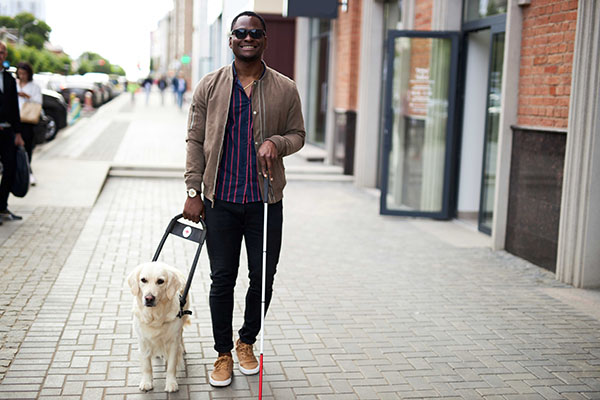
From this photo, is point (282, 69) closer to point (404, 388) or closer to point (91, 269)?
point (91, 269)

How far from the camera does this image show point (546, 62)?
752 cm

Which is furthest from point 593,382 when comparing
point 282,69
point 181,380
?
point 282,69

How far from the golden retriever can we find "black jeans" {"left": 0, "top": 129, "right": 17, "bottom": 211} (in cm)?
491

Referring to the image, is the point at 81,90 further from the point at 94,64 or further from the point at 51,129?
the point at 94,64

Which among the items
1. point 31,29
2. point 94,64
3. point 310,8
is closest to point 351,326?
point 310,8

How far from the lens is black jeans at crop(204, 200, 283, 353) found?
421cm

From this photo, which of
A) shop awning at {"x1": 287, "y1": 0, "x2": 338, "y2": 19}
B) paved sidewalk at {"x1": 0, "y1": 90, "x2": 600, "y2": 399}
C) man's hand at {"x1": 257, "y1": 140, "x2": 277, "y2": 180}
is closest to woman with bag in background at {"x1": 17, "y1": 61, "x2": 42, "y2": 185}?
paved sidewalk at {"x1": 0, "y1": 90, "x2": 600, "y2": 399}

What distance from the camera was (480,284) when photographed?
6.89 meters

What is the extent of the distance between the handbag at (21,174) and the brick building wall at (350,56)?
764 centimetres

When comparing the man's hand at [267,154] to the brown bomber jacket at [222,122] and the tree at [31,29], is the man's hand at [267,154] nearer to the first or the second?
the brown bomber jacket at [222,122]

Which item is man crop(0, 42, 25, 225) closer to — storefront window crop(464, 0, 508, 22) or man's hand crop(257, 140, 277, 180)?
man's hand crop(257, 140, 277, 180)

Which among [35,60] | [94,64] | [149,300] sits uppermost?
[94,64]

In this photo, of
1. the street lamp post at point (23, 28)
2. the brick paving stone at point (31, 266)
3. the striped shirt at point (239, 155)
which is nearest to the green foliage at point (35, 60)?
the street lamp post at point (23, 28)

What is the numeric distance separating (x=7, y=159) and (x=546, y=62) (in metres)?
6.01
